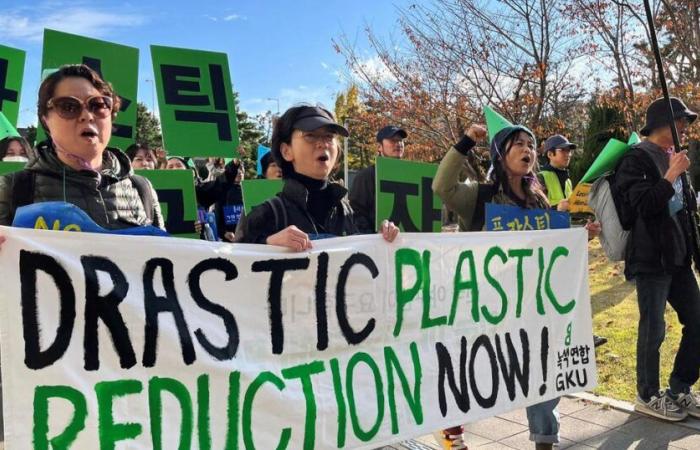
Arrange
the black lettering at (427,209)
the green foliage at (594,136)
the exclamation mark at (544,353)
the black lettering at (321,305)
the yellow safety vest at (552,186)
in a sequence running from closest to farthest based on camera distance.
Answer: the black lettering at (321,305)
the exclamation mark at (544,353)
the black lettering at (427,209)
the yellow safety vest at (552,186)
the green foliage at (594,136)

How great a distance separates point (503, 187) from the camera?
10.5 ft

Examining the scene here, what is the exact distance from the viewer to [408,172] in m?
3.11

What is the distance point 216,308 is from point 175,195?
1201mm

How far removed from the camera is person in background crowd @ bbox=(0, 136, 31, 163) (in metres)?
3.65

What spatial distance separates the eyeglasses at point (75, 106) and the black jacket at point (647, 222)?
3.01 metres

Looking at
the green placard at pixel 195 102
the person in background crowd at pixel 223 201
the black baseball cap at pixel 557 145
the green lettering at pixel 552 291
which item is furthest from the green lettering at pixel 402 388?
the black baseball cap at pixel 557 145

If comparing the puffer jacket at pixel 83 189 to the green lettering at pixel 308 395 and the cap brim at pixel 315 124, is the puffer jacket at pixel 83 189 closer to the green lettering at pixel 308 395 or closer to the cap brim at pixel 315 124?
the cap brim at pixel 315 124

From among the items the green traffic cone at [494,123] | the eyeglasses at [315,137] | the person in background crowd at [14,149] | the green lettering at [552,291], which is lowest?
the green lettering at [552,291]

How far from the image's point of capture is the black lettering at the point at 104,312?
1826 millimetres

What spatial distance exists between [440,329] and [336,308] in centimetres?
56

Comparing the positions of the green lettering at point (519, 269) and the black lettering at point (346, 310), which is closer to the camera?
the black lettering at point (346, 310)

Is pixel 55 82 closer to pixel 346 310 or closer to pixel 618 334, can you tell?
pixel 346 310

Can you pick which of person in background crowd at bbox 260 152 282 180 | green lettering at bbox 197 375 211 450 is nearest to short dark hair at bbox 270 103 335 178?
green lettering at bbox 197 375 211 450

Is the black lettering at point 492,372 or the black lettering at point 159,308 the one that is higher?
the black lettering at point 159,308
